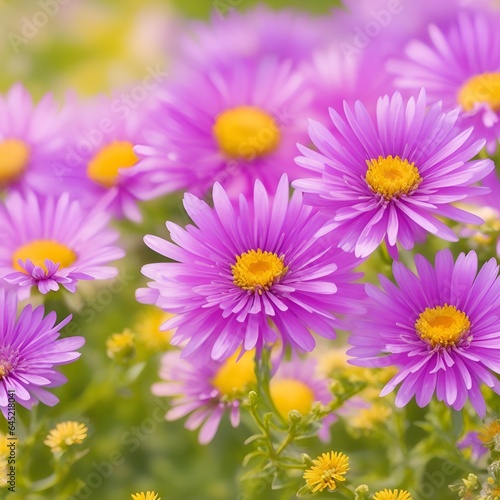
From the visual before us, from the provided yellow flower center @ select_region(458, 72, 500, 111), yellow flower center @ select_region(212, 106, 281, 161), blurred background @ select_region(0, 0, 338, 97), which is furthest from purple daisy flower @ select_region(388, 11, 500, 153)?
blurred background @ select_region(0, 0, 338, 97)

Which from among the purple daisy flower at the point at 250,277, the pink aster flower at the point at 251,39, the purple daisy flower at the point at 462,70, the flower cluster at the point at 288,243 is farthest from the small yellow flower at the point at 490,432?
the pink aster flower at the point at 251,39

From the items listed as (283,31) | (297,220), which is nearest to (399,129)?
(297,220)

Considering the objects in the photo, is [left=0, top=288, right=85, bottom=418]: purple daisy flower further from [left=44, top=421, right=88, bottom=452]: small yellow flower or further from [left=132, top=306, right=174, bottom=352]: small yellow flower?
[left=132, top=306, right=174, bottom=352]: small yellow flower

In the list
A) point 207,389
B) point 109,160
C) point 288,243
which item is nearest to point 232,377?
point 207,389

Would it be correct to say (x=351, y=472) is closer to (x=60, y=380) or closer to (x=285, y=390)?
(x=285, y=390)

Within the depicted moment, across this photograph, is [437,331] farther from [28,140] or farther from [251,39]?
[251,39]

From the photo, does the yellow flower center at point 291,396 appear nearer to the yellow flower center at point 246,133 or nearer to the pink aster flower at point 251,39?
the yellow flower center at point 246,133
